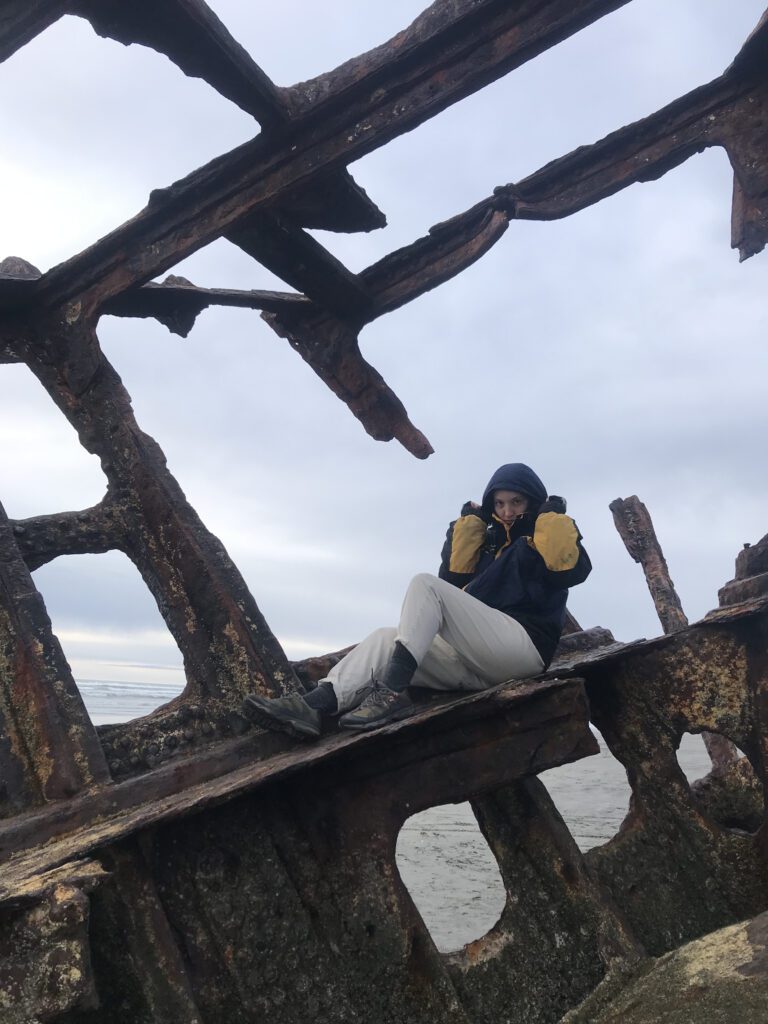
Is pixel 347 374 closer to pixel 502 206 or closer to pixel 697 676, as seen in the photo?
pixel 502 206

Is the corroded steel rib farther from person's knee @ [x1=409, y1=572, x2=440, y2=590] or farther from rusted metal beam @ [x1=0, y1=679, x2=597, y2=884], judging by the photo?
rusted metal beam @ [x1=0, y1=679, x2=597, y2=884]

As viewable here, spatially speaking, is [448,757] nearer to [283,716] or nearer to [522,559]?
[283,716]

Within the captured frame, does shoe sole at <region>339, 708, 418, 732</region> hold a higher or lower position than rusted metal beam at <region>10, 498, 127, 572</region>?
lower

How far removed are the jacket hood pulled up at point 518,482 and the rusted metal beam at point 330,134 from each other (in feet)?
5.90

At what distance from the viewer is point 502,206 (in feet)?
16.8

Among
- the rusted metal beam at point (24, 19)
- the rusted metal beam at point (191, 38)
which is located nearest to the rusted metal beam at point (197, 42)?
the rusted metal beam at point (191, 38)

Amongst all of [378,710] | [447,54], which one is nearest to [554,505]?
[378,710]

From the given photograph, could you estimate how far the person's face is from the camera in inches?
172

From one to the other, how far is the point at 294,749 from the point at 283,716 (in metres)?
0.17

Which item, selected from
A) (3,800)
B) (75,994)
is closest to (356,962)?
(75,994)

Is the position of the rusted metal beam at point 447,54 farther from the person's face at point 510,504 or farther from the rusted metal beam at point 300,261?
the person's face at point 510,504

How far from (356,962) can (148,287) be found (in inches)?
160

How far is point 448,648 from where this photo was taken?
388 cm

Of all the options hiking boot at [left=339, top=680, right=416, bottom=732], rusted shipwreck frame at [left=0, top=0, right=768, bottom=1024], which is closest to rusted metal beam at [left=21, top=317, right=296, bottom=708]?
rusted shipwreck frame at [left=0, top=0, right=768, bottom=1024]
